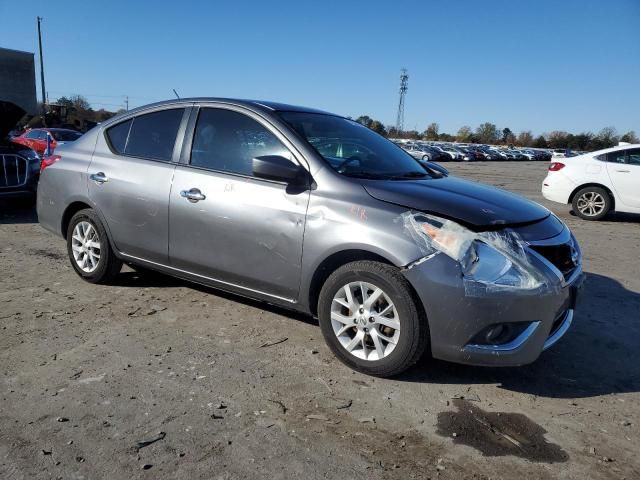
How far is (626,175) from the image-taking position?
9969 mm

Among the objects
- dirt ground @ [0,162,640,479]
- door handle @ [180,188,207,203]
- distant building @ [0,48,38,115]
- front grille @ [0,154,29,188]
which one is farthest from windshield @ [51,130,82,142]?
door handle @ [180,188,207,203]

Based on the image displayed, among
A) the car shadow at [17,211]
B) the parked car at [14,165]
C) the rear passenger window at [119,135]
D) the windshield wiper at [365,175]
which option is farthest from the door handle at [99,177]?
the parked car at [14,165]

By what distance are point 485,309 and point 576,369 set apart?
3.74 ft

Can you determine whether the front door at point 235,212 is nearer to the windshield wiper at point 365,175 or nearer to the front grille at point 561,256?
the windshield wiper at point 365,175

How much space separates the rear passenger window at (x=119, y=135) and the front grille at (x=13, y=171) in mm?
4722

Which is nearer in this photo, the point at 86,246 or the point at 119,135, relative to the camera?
the point at 119,135

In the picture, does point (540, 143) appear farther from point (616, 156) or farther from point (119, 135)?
point (119, 135)

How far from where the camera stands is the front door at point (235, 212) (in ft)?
11.7

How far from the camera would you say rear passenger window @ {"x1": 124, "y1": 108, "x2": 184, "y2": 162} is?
433 centimetres

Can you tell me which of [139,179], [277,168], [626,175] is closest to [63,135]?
[139,179]

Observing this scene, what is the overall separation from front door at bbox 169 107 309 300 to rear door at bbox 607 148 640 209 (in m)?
8.70

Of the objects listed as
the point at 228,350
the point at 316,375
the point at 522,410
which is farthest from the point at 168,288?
the point at 522,410

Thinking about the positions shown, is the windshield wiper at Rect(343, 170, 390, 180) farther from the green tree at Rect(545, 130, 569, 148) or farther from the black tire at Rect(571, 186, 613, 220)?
the green tree at Rect(545, 130, 569, 148)

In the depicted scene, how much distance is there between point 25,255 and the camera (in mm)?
6047
